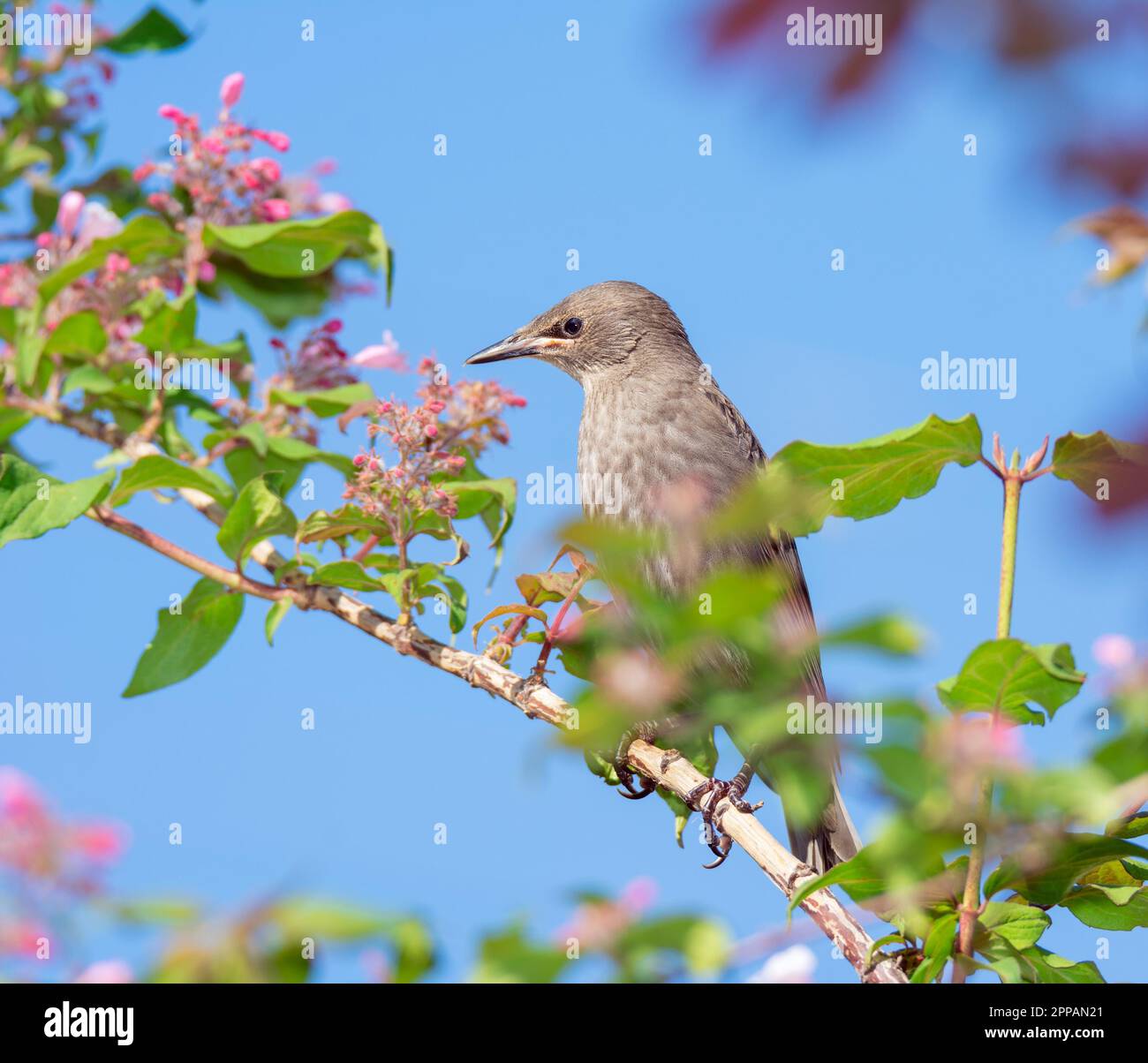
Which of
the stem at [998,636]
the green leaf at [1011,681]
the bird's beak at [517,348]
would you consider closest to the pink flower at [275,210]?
the bird's beak at [517,348]

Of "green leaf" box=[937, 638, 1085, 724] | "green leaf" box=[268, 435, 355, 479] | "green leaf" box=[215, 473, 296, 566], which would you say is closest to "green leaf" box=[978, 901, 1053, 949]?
"green leaf" box=[937, 638, 1085, 724]

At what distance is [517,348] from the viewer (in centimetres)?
539

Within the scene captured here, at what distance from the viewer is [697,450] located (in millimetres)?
4680

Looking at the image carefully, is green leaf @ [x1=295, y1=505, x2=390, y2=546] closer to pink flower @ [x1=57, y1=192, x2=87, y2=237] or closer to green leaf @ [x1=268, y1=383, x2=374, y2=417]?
green leaf @ [x1=268, y1=383, x2=374, y2=417]

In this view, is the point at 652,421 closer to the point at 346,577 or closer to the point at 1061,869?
the point at 346,577

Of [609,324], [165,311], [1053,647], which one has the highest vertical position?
[609,324]

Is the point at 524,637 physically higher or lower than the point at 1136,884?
higher

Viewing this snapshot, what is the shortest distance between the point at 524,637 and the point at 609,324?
2.73m

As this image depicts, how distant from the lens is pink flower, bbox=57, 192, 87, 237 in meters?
3.72

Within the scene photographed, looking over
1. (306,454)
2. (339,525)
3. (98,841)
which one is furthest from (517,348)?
(98,841)

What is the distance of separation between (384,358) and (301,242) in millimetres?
409
